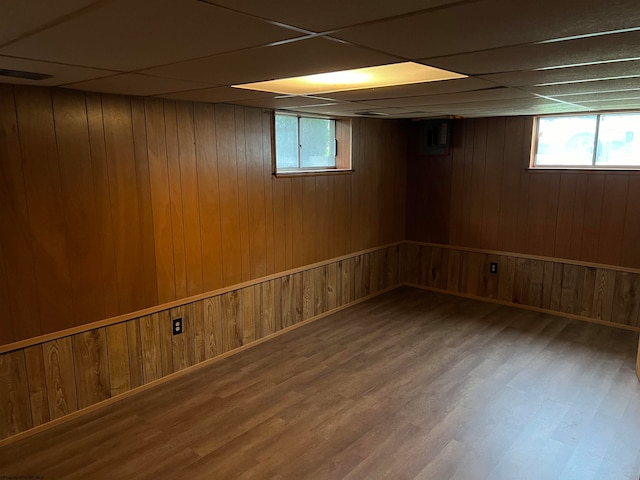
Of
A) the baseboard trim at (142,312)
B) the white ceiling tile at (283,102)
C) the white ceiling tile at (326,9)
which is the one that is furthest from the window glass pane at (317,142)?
the white ceiling tile at (326,9)

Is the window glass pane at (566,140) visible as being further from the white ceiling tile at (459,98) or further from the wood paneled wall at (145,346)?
the wood paneled wall at (145,346)

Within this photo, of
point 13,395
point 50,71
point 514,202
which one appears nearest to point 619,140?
point 514,202

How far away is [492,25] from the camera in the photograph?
143 cm

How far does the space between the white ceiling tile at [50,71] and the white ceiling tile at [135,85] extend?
0.09m

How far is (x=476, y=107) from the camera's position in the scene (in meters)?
4.00

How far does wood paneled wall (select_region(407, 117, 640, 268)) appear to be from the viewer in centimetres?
459

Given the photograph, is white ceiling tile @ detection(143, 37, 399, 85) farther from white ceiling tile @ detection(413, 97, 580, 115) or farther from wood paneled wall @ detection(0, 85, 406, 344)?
white ceiling tile @ detection(413, 97, 580, 115)

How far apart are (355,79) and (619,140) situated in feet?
10.9

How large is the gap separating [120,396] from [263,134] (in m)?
2.41

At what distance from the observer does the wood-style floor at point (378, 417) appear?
2605mm

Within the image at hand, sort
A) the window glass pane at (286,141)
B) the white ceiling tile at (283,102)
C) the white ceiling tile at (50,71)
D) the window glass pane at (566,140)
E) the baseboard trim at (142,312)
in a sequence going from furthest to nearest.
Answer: the window glass pane at (566,140)
the window glass pane at (286,141)
the white ceiling tile at (283,102)
the baseboard trim at (142,312)
the white ceiling tile at (50,71)

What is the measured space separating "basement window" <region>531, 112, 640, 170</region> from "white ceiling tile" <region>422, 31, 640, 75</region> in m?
3.07

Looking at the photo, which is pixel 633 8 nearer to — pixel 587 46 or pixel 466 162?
pixel 587 46

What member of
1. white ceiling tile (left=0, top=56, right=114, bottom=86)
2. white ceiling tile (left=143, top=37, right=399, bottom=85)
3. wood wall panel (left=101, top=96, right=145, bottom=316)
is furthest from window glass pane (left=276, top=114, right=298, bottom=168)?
white ceiling tile (left=0, top=56, right=114, bottom=86)
